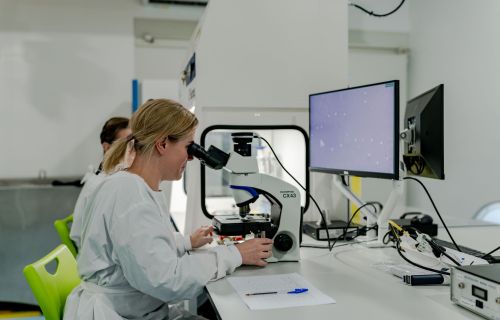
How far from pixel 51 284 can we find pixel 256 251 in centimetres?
60

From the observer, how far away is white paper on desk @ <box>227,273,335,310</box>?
3.70 feet

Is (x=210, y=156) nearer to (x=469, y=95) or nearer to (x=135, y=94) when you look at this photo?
(x=469, y=95)

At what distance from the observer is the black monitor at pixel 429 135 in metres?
1.61

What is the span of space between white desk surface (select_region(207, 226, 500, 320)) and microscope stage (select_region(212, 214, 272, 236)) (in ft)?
0.41

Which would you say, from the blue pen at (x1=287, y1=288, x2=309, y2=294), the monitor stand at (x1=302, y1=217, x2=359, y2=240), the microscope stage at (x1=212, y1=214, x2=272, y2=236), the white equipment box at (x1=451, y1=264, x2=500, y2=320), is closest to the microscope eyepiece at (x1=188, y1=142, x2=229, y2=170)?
the microscope stage at (x1=212, y1=214, x2=272, y2=236)

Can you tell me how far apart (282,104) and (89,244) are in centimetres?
117

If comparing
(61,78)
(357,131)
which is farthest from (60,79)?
(357,131)

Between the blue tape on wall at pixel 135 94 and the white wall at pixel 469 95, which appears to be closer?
the white wall at pixel 469 95

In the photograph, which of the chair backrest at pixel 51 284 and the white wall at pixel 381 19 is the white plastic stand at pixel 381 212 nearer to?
the white wall at pixel 381 19

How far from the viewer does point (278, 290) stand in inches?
48.6

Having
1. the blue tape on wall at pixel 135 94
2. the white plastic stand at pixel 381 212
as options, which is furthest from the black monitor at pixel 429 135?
the blue tape on wall at pixel 135 94

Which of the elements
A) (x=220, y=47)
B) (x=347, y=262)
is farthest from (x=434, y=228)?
(x=220, y=47)

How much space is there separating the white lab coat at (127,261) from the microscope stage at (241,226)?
24 centimetres

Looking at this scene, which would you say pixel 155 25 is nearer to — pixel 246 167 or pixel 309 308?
pixel 246 167
